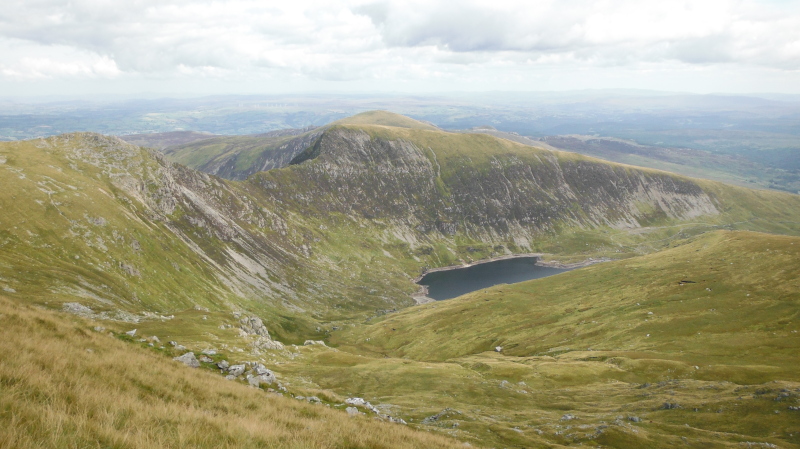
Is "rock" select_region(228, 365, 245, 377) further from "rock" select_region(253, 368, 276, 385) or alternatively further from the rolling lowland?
the rolling lowland

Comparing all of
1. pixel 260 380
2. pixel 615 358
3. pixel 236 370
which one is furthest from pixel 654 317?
pixel 236 370

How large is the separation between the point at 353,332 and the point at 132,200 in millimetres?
105105

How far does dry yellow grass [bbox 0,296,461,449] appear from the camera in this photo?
9.22 meters

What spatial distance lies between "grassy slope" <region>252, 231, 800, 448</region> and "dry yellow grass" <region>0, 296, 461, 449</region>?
28437 mm

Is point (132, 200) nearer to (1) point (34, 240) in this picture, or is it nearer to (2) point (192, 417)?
(1) point (34, 240)

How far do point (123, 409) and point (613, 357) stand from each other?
9005 cm

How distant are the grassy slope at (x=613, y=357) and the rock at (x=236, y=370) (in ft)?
67.5

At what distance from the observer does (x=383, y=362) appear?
79375 millimetres

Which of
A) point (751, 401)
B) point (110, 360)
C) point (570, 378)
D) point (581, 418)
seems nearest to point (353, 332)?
point (570, 378)

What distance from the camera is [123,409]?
1135 centimetres

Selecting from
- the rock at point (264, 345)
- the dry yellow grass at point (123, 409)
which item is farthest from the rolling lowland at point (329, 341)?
the rock at point (264, 345)

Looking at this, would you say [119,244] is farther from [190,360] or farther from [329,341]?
[190,360]

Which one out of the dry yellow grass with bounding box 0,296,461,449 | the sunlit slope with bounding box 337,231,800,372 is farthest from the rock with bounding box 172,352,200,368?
the sunlit slope with bounding box 337,231,800,372

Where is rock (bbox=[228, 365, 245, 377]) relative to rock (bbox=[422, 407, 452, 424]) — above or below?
above
